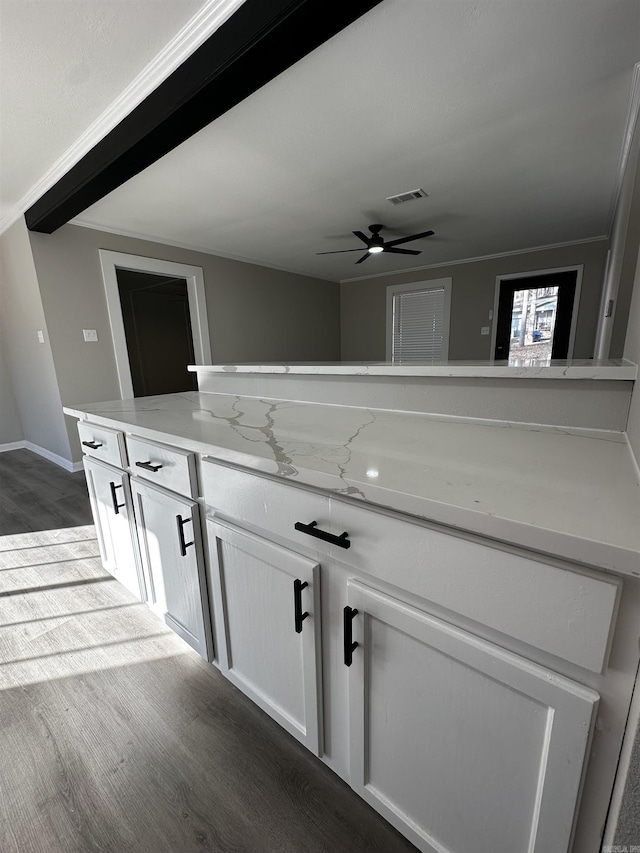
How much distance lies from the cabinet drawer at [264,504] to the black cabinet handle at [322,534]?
0.04ft

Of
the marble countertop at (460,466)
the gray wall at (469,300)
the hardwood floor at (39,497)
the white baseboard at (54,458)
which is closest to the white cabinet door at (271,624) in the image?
the marble countertop at (460,466)

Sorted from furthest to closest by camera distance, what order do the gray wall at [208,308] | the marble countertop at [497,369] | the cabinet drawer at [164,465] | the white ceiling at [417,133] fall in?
1. the gray wall at [208,308]
2. the white ceiling at [417,133]
3. the cabinet drawer at [164,465]
4. the marble countertop at [497,369]

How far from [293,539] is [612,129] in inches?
123

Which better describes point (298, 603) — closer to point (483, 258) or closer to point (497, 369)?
point (497, 369)

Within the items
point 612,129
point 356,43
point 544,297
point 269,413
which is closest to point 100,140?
point 356,43

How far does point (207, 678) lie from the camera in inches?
52.5

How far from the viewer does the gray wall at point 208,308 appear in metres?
3.32

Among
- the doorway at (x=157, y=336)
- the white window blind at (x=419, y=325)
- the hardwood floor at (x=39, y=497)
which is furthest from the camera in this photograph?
the doorway at (x=157, y=336)

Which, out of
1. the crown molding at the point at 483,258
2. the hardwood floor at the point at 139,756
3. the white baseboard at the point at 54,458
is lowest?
the hardwood floor at the point at 139,756

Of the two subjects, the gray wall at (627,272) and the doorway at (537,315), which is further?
the doorway at (537,315)

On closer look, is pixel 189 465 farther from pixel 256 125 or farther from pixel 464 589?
pixel 256 125

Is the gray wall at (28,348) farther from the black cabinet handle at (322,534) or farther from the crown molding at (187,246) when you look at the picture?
the black cabinet handle at (322,534)

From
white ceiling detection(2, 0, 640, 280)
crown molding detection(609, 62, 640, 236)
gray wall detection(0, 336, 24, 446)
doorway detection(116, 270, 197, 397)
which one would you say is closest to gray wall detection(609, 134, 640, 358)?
crown molding detection(609, 62, 640, 236)

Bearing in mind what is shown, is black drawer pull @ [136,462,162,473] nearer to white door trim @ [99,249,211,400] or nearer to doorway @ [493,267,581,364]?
white door trim @ [99,249,211,400]
